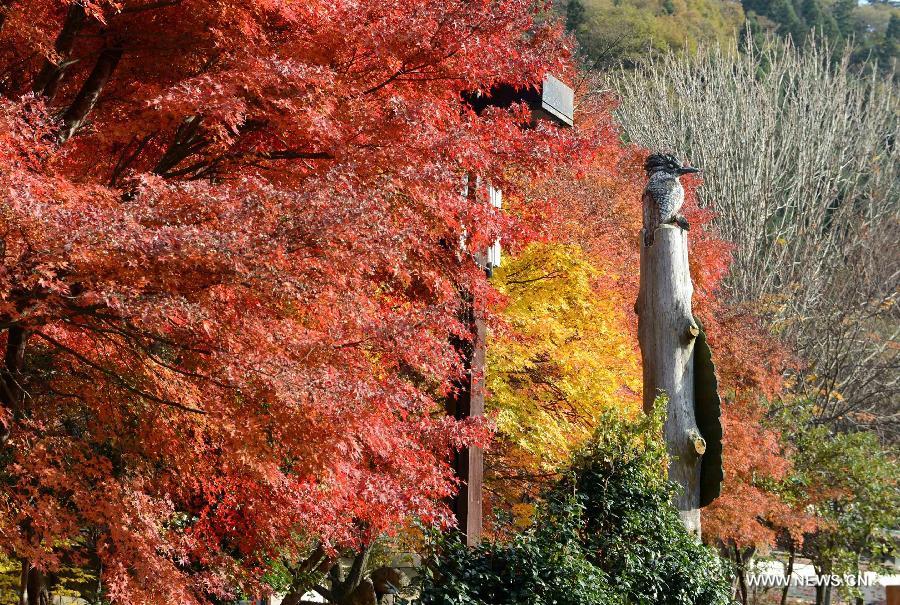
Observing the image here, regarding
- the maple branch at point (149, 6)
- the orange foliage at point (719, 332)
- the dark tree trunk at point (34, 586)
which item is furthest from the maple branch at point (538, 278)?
the maple branch at point (149, 6)

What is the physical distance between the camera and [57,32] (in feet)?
22.4

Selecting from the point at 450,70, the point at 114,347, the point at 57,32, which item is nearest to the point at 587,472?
the point at 450,70

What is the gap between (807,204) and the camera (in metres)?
27.6

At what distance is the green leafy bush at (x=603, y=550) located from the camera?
5.73 metres

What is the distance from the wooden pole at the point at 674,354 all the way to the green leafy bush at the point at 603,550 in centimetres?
33

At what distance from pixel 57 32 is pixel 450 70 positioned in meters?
2.88

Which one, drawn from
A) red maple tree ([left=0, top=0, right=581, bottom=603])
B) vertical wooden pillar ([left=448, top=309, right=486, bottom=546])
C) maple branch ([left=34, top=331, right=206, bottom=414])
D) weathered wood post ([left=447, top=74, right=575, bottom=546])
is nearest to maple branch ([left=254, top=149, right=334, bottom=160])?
red maple tree ([left=0, top=0, right=581, bottom=603])

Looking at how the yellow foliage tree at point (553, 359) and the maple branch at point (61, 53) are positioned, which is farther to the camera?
the yellow foliage tree at point (553, 359)

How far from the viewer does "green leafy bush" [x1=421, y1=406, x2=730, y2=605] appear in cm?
573

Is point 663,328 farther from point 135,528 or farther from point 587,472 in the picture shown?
point 135,528

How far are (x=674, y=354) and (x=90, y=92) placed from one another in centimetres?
470

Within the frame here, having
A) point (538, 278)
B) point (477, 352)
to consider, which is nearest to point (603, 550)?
point (477, 352)

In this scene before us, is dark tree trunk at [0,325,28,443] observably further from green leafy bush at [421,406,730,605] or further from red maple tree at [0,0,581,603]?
green leafy bush at [421,406,730,605]

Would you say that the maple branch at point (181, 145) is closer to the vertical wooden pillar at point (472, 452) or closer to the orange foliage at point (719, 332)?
the vertical wooden pillar at point (472, 452)
